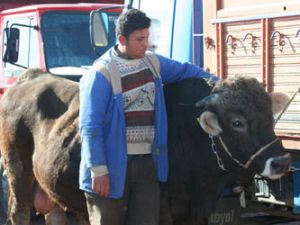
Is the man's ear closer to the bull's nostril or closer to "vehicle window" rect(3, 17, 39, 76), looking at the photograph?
the bull's nostril

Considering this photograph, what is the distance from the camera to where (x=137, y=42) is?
14.7 ft

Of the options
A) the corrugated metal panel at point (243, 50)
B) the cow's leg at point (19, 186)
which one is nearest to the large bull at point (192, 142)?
the cow's leg at point (19, 186)

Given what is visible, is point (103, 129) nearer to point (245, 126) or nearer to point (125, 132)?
point (125, 132)

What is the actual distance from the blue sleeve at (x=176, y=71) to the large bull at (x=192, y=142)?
0.19ft

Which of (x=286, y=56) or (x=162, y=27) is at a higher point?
(x=162, y=27)

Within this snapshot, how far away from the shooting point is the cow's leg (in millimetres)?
6047

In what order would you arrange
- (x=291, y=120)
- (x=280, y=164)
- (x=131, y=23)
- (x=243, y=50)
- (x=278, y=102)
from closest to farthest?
(x=280, y=164) < (x=131, y=23) < (x=278, y=102) < (x=291, y=120) < (x=243, y=50)

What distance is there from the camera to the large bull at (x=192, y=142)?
448cm

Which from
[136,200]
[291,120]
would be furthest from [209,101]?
[291,120]

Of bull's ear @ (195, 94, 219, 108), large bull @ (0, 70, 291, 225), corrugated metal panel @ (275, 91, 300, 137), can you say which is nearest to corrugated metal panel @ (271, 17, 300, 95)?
corrugated metal panel @ (275, 91, 300, 137)

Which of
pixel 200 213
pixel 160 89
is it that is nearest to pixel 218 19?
pixel 160 89

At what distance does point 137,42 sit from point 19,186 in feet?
7.42

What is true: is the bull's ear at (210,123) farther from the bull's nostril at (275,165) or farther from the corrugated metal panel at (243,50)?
the corrugated metal panel at (243,50)

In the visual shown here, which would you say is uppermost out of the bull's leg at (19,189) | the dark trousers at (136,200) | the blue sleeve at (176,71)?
the blue sleeve at (176,71)
